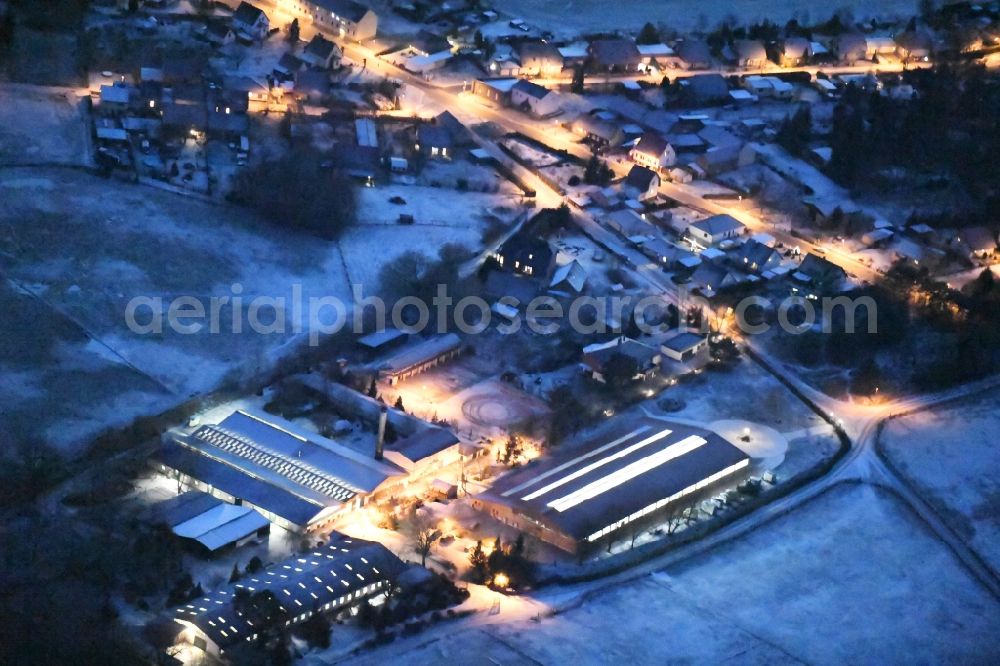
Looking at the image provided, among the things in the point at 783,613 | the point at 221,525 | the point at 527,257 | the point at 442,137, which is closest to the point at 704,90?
the point at 442,137

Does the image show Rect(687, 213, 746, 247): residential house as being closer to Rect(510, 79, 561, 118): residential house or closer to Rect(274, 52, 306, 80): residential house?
Rect(510, 79, 561, 118): residential house

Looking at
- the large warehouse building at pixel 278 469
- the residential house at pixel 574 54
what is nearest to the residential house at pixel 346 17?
the residential house at pixel 574 54

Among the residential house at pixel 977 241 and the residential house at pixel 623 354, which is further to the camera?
the residential house at pixel 977 241

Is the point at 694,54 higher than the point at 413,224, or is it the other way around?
the point at 694,54

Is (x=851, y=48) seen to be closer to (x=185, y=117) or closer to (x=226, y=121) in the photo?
(x=226, y=121)

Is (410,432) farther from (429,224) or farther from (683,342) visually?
(429,224)

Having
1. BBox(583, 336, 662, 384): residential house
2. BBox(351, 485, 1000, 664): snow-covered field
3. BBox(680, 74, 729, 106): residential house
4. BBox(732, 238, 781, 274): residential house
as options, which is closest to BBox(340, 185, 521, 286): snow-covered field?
BBox(583, 336, 662, 384): residential house

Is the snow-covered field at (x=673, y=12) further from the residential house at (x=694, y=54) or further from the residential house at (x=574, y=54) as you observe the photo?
the residential house at (x=694, y=54)

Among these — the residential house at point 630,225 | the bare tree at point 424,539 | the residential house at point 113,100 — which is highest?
the residential house at point 113,100
